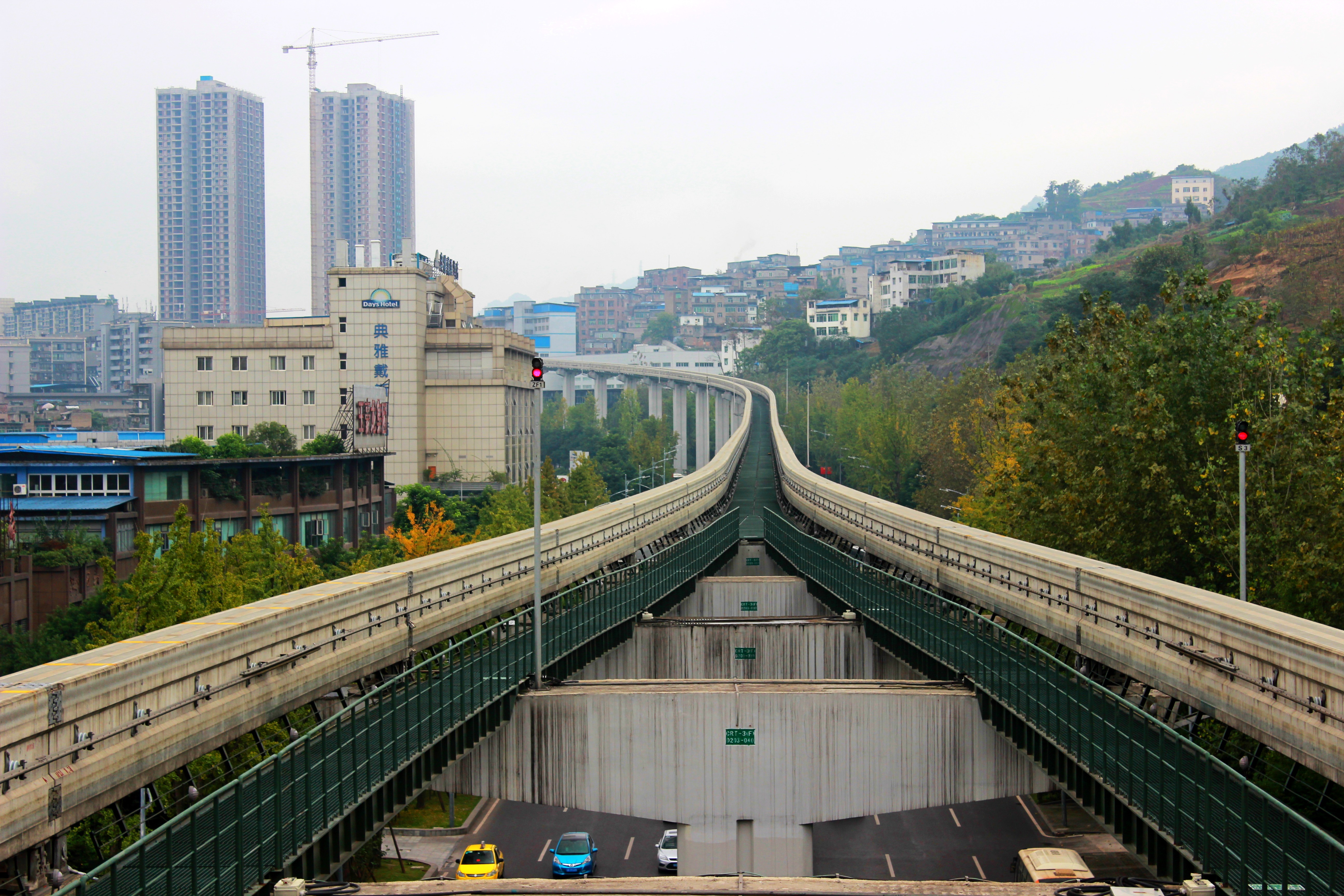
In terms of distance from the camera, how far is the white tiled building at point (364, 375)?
86688 millimetres

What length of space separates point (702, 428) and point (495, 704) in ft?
419

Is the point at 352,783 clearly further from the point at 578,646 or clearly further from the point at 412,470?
the point at 412,470

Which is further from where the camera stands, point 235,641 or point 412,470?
point 412,470

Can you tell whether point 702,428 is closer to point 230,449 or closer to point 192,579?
point 230,449

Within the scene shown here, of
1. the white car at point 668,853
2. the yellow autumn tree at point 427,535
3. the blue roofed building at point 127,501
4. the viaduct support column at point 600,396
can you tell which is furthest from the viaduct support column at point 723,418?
the white car at point 668,853

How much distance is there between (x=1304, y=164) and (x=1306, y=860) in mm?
124674

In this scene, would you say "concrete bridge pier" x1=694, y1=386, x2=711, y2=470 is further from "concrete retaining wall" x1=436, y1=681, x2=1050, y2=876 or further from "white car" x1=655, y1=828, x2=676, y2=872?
"concrete retaining wall" x1=436, y1=681, x2=1050, y2=876

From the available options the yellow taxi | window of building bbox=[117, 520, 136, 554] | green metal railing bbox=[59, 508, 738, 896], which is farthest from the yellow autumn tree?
green metal railing bbox=[59, 508, 738, 896]

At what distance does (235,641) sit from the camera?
14312 millimetres

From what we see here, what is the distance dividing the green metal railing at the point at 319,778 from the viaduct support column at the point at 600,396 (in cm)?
14709

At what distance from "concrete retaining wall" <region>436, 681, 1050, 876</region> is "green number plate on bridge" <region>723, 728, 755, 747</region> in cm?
7

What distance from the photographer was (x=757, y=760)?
2128cm

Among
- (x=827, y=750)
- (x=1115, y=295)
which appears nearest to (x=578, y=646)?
(x=827, y=750)

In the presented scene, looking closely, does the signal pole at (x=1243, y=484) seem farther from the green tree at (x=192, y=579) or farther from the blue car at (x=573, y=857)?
the green tree at (x=192, y=579)
